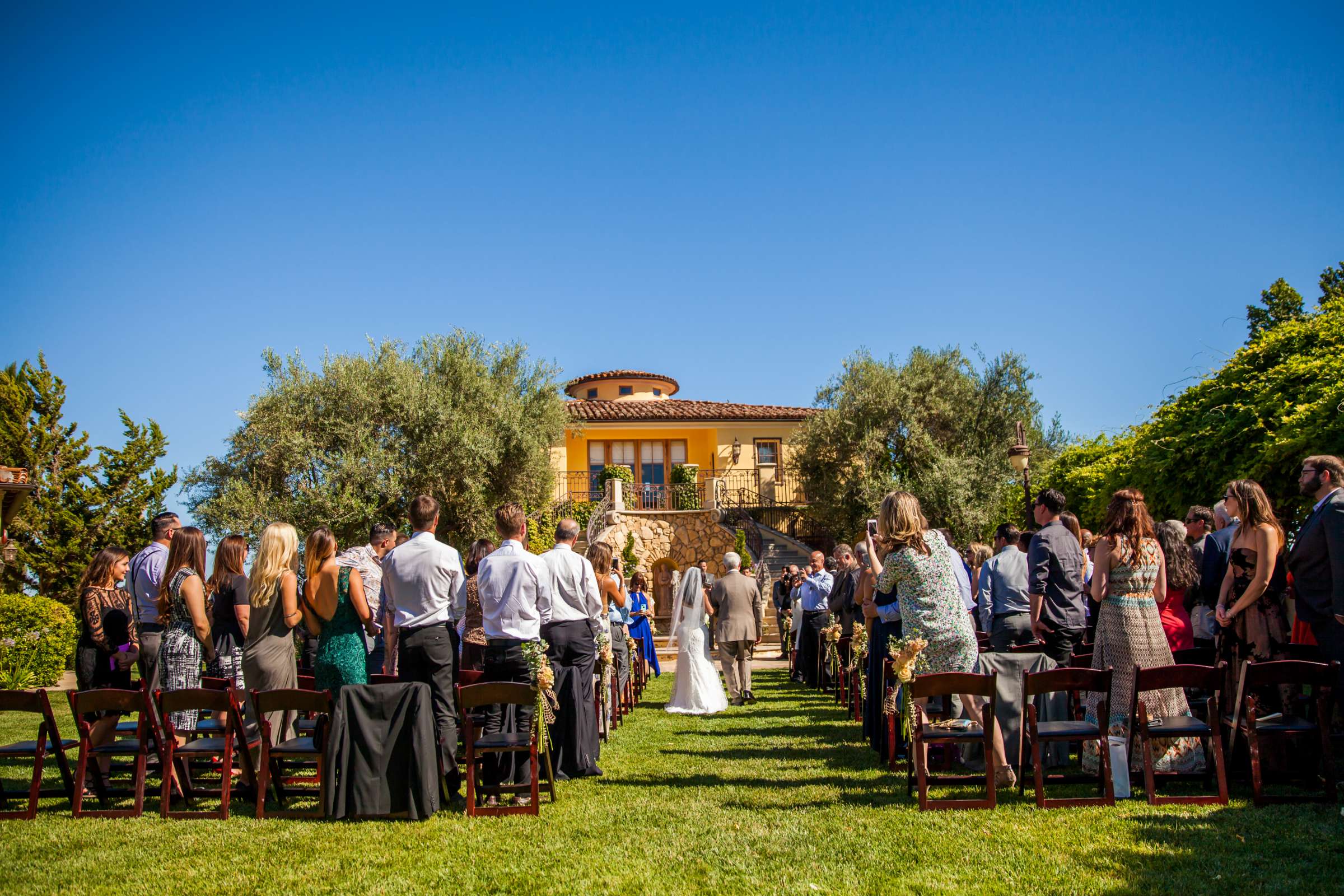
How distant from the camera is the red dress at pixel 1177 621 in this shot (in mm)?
7039

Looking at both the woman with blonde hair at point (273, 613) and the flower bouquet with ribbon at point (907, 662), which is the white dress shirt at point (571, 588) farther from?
the flower bouquet with ribbon at point (907, 662)

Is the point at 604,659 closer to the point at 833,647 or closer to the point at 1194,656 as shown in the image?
the point at 833,647

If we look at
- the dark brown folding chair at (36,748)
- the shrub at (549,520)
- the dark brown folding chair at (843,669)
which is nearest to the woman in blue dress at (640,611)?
the dark brown folding chair at (843,669)

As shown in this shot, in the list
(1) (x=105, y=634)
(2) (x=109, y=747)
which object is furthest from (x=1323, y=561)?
(1) (x=105, y=634)

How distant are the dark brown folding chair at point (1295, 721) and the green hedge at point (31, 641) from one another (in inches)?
650

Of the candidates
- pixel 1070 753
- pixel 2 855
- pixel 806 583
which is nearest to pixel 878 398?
pixel 806 583

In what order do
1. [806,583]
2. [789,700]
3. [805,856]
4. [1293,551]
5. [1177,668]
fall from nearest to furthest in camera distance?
1. [805,856]
2. [1177,668]
3. [1293,551]
4. [789,700]
5. [806,583]

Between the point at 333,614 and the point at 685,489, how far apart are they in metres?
25.2

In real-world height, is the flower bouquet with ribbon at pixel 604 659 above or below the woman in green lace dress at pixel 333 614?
below

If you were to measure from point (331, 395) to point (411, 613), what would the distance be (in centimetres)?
2112

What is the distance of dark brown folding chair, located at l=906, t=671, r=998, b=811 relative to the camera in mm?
5559

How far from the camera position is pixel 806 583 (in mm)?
14391

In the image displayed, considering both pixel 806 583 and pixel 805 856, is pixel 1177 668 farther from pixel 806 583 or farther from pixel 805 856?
pixel 806 583

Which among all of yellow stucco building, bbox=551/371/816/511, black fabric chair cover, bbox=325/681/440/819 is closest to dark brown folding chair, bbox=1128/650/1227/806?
black fabric chair cover, bbox=325/681/440/819
